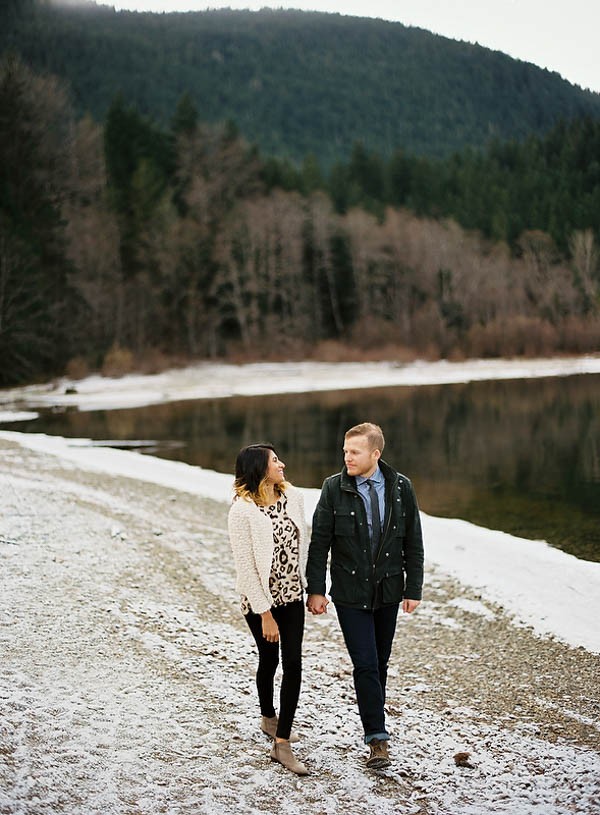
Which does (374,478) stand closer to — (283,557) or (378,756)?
(283,557)

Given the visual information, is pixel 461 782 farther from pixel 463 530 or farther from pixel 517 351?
pixel 517 351

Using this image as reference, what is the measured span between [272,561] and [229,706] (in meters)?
1.61

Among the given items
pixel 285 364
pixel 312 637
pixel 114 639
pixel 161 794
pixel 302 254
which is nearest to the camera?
pixel 161 794

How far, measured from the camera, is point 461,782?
4844 mm

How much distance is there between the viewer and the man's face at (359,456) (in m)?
4.80

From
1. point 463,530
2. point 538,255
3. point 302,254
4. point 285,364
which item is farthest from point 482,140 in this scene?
point 463,530

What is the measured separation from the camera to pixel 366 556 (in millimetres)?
4863

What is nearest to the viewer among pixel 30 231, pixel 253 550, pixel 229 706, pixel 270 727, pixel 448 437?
pixel 253 550

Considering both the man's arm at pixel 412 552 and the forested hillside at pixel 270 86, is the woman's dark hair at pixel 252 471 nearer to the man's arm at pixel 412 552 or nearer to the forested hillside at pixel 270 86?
the man's arm at pixel 412 552

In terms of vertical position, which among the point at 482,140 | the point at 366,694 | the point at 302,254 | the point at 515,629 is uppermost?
the point at 482,140

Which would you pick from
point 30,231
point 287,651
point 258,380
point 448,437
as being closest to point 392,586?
point 287,651

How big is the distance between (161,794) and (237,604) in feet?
13.7

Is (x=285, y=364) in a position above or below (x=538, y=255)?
below

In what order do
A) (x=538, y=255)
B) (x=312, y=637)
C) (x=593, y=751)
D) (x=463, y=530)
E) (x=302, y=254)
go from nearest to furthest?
(x=593, y=751)
(x=312, y=637)
(x=463, y=530)
(x=302, y=254)
(x=538, y=255)
